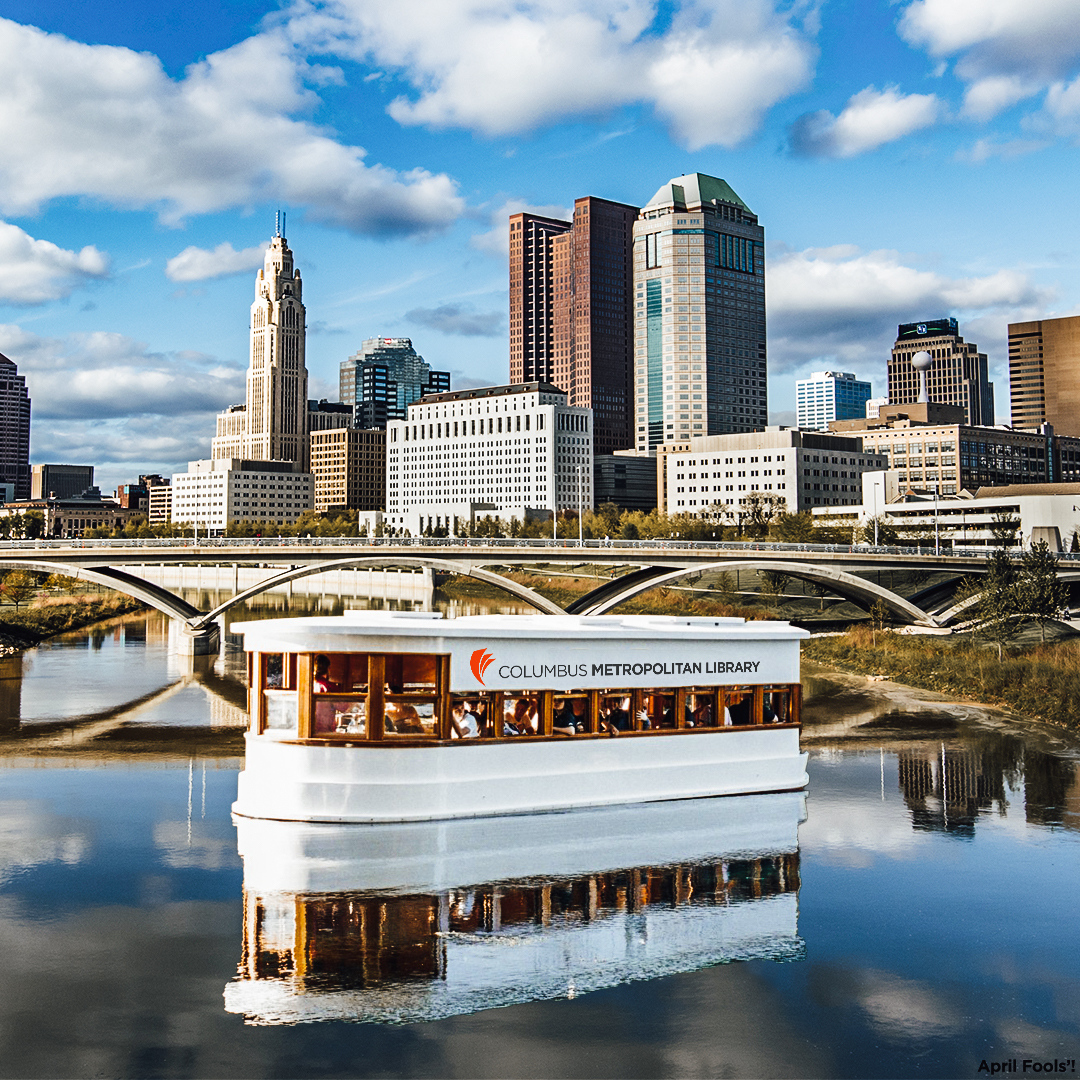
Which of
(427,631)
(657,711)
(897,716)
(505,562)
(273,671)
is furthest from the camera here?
(505,562)

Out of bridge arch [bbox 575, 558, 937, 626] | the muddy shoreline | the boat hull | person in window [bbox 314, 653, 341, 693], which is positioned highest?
bridge arch [bbox 575, 558, 937, 626]

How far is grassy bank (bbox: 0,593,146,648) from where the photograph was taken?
79.0 metres

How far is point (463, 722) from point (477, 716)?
38cm

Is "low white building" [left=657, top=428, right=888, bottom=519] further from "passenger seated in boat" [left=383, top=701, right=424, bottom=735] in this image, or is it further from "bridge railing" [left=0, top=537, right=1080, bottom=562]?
"passenger seated in boat" [left=383, top=701, right=424, bottom=735]

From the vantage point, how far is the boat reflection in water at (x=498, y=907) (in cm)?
1761

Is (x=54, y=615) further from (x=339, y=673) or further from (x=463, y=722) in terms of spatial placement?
(x=463, y=722)

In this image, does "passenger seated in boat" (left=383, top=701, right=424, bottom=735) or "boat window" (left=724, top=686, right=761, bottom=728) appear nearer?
"passenger seated in boat" (left=383, top=701, right=424, bottom=735)

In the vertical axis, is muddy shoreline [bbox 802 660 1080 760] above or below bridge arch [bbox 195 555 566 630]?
below

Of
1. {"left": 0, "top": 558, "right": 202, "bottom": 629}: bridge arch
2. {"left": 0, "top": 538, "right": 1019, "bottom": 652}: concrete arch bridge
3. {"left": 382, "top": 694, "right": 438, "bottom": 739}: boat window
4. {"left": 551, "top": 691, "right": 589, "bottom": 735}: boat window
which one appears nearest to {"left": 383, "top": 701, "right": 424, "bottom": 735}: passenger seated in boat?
{"left": 382, "top": 694, "right": 438, "bottom": 739}: boat window

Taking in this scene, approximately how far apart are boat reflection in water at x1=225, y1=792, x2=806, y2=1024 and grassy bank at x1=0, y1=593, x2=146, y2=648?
2373 inches

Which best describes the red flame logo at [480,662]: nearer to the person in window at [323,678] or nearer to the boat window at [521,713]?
the boat window at [521,713]

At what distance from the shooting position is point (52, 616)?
88.6 meters

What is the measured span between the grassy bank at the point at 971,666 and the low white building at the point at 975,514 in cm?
4501

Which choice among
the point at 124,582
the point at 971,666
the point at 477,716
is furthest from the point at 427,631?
the point at 124,582
